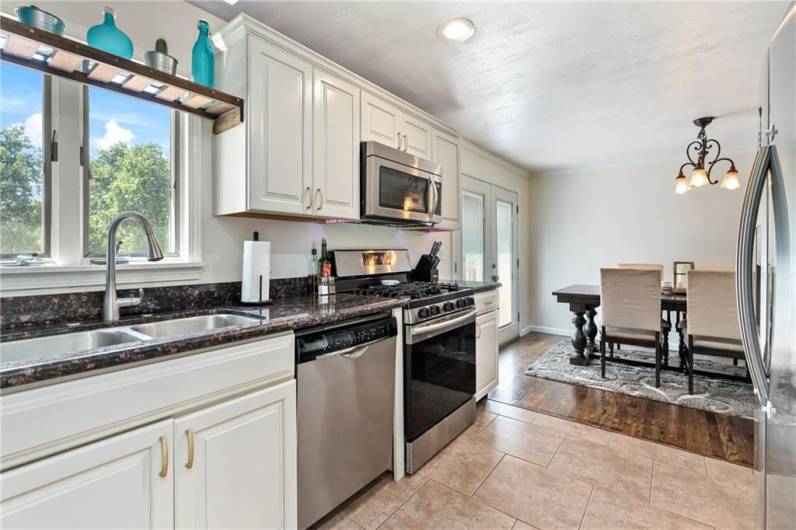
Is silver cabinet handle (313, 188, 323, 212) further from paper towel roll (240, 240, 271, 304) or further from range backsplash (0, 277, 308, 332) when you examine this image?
range backsplash (0, 277, 308, 332)

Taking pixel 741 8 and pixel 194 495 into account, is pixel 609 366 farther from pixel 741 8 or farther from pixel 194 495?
pixel 194 495

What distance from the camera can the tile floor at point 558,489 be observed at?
1.68 metres

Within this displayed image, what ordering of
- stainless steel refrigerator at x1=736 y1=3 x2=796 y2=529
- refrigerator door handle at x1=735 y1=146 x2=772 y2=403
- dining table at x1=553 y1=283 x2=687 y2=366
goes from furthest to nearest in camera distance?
1. dining table at x1=553 y1=283 x2=687 y2=366
2. refrigerator door handle at x1=735 y1=146 x2=772 y2=403
3. stainless steel refrigerator at x1=736 y1=3 x2=796 y2=529

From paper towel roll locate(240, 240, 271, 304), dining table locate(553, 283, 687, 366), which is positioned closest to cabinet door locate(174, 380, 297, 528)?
paper towel roll locate(240, 240, 271, 304)

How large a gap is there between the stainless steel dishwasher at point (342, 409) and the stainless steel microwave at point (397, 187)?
2.54ft

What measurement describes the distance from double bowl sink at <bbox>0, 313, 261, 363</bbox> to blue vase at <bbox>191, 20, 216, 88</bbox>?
108 centimetres

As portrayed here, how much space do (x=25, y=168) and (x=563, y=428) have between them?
10.4 feet

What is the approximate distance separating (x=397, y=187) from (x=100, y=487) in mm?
1982

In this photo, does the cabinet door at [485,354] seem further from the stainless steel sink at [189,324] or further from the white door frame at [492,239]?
the stainless steel sink at [189,324]

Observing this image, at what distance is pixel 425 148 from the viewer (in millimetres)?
2779

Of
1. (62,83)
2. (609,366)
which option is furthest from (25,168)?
(609,366)

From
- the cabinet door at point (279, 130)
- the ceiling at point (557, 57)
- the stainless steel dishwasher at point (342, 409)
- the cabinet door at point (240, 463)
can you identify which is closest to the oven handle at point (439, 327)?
the stainless steel dishwasher at point (342, 409)

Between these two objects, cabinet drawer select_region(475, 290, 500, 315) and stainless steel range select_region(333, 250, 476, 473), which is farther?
cabinet drawer select_region(475, 290, 500, 315)

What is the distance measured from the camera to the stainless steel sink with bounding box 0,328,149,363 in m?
1.16
